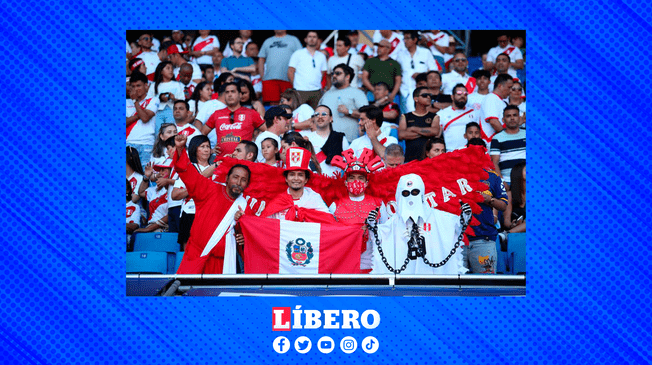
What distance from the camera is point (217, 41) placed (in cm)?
1137

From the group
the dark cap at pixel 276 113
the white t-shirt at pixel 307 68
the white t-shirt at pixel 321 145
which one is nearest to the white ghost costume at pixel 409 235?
the white t-shirt at pixel 321 145

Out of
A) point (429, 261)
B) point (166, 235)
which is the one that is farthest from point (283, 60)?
point (429, 261)

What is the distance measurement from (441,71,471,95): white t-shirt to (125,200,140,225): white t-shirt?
4034mm

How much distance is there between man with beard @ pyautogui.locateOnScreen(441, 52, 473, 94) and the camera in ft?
34.4

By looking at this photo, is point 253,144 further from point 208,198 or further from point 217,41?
point 217,41

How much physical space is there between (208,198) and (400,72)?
3.72 metres

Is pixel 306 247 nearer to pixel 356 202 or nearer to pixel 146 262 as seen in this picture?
pixel 356 202

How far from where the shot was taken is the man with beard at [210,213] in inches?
299

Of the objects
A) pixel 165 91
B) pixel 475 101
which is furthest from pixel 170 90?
pixel 475 101

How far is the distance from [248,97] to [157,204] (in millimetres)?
1734

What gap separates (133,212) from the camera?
8.64 meters

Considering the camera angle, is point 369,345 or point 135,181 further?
point 135,181

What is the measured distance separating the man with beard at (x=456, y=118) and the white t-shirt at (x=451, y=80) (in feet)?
2.33

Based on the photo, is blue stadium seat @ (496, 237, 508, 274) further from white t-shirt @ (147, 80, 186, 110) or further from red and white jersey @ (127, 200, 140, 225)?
white t-shirt @ (147, 80, 186, 110)
